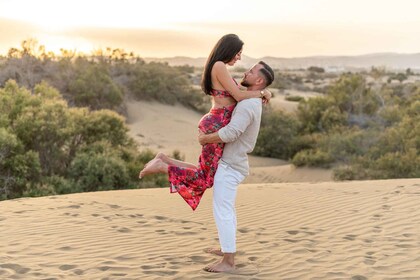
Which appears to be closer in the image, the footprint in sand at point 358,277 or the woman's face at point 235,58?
the woman's face at point 235,58

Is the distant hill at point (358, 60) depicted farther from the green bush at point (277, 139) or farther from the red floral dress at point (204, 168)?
the red floral dress at point (204, 168)

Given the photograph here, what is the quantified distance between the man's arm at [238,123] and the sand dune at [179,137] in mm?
13606

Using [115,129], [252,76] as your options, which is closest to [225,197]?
[252,76]

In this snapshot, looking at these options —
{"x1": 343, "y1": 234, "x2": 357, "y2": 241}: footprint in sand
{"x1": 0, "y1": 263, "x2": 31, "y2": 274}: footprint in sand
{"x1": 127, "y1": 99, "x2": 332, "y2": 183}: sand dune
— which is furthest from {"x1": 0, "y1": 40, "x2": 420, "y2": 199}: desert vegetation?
{"x1": 343, "y1": 234, "x2": 357, "y2": 241}: footprint in sand

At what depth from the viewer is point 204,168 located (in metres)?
6.14

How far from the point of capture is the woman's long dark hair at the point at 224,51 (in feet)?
19.1

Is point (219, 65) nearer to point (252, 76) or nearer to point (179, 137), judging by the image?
point (252, 76)

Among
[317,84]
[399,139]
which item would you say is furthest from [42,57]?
[317,84]

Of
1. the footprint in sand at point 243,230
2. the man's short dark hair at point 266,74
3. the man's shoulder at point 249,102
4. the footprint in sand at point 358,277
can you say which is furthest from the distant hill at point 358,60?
the man's shoulder at point 249,102

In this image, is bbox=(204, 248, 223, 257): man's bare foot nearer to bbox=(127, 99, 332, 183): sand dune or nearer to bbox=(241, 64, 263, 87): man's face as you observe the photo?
bbox=(241, 64, 263, 87): man's face

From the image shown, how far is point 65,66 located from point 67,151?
48.6 feet

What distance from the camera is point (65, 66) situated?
30.2 m

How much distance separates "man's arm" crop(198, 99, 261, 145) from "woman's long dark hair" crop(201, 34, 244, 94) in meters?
0.37

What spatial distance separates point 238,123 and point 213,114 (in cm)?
35
